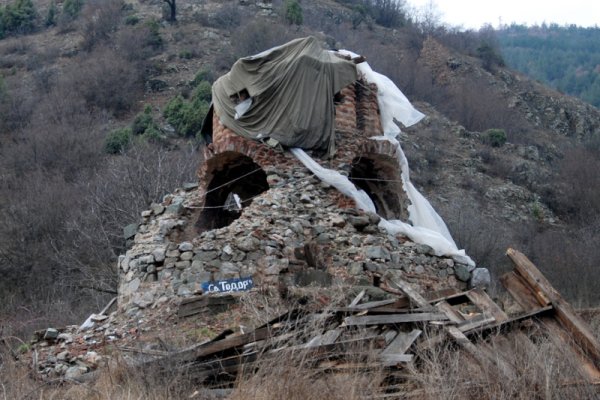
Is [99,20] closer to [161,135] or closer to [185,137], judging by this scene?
[161,135]

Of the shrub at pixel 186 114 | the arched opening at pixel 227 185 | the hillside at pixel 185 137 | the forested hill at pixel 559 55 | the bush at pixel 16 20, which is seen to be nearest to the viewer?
the arched opening at pixel 227 185

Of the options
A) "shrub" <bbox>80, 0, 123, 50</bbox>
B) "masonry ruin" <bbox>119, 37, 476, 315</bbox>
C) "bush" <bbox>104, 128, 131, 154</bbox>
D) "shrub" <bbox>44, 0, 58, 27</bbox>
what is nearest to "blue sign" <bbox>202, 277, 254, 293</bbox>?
"masonry ruin" <bbox>119, 37, 476, 315</bbox>

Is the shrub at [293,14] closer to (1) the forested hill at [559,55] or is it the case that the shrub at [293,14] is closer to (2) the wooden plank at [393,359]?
(1) the forested hill at [559,55]

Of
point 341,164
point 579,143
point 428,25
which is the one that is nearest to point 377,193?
point 341,164

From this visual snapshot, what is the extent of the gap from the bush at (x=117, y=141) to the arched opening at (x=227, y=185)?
15.5 meters

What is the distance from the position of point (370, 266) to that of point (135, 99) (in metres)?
26.8

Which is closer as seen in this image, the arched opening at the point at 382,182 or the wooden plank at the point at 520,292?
the wooden plank at the point at 520,292

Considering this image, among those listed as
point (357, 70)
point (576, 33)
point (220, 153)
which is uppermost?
point (357, 70)

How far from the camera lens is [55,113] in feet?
105

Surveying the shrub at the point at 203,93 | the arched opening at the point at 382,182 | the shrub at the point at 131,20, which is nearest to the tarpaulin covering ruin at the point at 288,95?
the arched opening at the point at 382,182

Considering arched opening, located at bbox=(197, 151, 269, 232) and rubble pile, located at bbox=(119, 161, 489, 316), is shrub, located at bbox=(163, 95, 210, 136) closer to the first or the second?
arched opening, located at bbox=(197, 151, 269, 232)

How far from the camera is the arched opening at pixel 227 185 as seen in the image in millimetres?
11438

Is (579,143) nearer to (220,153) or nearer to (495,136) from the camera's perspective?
(495,136)

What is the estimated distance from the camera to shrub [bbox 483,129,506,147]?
111 feet
